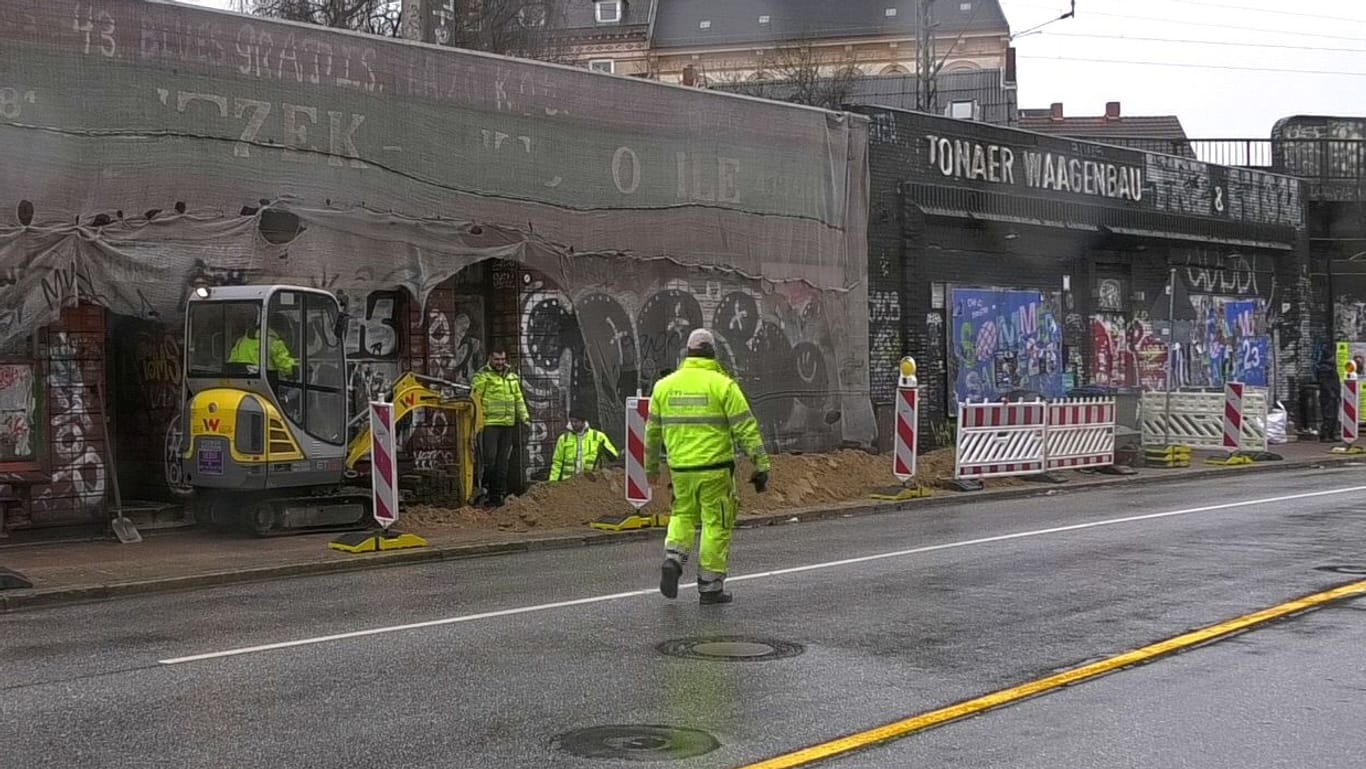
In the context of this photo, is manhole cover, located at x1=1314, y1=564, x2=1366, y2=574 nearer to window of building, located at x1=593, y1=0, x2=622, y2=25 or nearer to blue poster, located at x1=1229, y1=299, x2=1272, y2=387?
blue poster, located at x1=1229, y1=299, x2=1272, y2=387

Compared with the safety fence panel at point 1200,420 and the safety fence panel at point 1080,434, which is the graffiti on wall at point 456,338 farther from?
the safety fence panel at point 1200,420

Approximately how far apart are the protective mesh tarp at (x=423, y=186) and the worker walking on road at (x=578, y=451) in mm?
919

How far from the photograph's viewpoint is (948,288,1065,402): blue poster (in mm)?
25469

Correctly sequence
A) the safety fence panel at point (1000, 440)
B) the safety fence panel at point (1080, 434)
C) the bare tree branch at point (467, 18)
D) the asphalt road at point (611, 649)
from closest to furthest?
the asphalt road at point (611, 649) → the safety fence panel at point (1000, 440) → the safety fence panel at point (1080, 434) → the bare tree branch at point (467, 18)

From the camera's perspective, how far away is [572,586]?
36.6 feet

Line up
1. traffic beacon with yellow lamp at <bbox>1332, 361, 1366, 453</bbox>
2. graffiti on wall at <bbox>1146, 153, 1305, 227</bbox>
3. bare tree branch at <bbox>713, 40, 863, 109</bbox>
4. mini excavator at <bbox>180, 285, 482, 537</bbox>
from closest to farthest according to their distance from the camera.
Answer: mini excavator at <bbox>180, 285, 482, 537</bbox>, traffic beacon with yellow lamp at <bbox>1332, 361, 1366, 453</bbox>, graffiti on wall at <bbox>1146, 153, 1305, 227</bbox>, bare tree branch at <bbox>713, 40, 863, 109</bbox>

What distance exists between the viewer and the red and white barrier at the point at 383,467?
13.7m

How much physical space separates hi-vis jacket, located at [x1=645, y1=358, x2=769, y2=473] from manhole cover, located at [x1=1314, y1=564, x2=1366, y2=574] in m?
4.74

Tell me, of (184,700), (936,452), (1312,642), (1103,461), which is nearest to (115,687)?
(184,700)

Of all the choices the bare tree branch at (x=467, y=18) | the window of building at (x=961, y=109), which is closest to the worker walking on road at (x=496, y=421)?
the bare tree branch at (x=467, y=18)

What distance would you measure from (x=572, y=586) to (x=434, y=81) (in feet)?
26.6

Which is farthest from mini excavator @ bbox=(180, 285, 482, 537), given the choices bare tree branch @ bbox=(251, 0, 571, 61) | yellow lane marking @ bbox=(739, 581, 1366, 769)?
bare tree branch @ bbox=(251, 0, 571, 61)

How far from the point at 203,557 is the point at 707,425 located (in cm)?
574

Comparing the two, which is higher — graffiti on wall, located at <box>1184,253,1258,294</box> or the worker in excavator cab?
graffiti on wall, located at <box>1184,253,1258,294</box>
